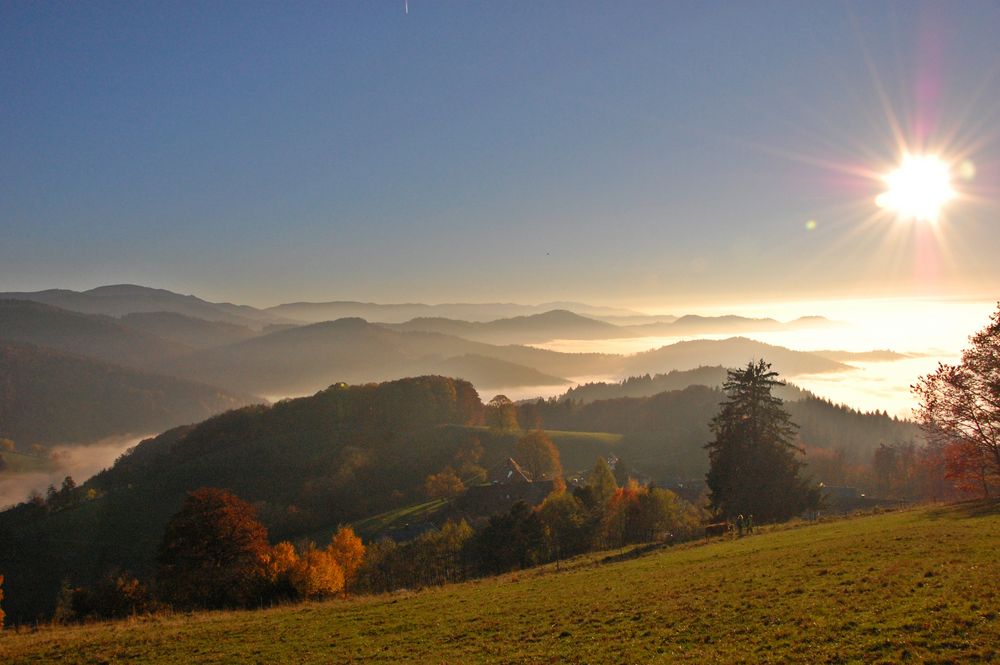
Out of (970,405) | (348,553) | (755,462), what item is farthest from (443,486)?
(970,405)

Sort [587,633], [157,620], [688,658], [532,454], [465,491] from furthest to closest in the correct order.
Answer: [532,454] → [465,491] → [157,620] → [587,633] → [688,658]

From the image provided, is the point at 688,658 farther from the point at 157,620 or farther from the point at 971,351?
the point at 971,351

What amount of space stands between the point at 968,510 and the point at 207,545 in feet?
171

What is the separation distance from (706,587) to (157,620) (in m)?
23.0

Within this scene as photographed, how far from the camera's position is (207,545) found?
47.2m

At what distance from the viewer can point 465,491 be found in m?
101

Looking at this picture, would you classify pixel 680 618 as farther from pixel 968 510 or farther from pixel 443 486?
pixel 443 486

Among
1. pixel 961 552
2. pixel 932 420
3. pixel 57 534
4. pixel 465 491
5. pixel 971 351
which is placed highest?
pixel 971 351

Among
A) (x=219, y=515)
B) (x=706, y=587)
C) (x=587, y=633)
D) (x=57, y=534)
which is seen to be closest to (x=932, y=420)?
(x=706, y=587)

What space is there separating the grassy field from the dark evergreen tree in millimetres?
19243

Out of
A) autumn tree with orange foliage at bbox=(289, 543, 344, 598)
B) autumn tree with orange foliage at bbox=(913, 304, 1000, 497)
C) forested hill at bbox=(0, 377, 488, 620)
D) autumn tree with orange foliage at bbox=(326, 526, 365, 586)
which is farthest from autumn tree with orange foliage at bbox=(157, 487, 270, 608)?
forested hill at bbox=(0, 377, 488, 620)

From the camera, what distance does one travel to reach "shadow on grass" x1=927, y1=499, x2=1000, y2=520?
27.4m

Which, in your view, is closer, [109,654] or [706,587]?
[109,654]

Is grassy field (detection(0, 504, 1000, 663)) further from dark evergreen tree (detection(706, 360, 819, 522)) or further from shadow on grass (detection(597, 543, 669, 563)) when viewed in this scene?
dark evergreen tree (detection(706, 360, 819, 522))
